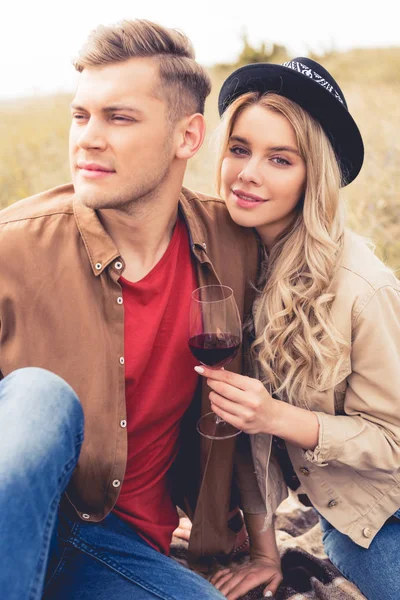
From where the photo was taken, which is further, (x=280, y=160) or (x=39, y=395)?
(x=280, y=160)

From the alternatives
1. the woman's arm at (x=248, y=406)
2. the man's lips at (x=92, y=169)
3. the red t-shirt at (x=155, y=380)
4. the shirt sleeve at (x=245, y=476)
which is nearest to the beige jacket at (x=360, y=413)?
the woman's arm at (x=248, y=406)

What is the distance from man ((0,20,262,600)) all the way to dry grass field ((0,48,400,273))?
7.25ft

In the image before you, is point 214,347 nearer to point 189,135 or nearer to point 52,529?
point 52,529

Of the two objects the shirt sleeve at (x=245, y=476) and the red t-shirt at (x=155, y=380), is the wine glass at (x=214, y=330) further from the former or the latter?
the shirt sleeve at (x=245, y=476)

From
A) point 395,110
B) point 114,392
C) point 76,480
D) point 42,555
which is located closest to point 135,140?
point 114,392

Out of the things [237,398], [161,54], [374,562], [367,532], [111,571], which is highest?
[161,54]

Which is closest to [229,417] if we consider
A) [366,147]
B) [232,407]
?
[232,407]

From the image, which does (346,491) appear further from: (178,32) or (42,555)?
(178,32)

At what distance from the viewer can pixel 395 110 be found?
26.4ft

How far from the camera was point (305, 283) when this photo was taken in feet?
8.54

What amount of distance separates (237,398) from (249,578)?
0.92 meters

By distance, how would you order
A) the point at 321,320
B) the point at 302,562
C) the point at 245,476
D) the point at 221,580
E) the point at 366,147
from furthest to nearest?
the point at 366,147
the point at 245,476
the point at 302,562
the point at 221,580
the point at 321,320

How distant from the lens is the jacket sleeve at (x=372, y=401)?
94.1 inches

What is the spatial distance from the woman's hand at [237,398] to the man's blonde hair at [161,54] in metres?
1.08
